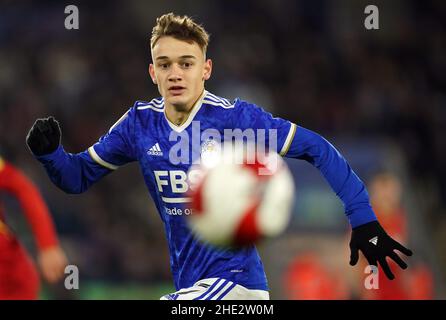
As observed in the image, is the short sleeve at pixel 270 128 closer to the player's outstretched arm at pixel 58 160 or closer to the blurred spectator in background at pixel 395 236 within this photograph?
the player's outstretched arm at pixel 58 160

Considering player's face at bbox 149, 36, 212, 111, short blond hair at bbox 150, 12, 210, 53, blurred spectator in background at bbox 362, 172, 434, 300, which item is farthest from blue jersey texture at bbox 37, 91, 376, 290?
blurred spectator in background at bbox 362, 172, 434, 300

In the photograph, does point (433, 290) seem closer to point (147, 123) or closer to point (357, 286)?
point (357, 286)

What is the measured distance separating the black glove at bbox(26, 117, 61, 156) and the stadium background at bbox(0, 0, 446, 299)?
5.26 m

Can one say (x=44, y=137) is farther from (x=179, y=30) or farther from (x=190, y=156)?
(x=179, y=30)

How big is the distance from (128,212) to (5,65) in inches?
128

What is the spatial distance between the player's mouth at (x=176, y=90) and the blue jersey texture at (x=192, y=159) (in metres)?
0.15

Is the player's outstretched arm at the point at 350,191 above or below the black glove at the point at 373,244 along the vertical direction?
above

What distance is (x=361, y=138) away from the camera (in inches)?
513

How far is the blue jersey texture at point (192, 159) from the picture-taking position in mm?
5504

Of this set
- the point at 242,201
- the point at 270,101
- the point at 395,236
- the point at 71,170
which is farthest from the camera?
the point at 270,101

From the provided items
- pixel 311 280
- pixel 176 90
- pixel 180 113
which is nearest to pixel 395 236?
pixel 311 280

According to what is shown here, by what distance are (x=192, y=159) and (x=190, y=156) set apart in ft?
0.08

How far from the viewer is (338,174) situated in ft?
18.2

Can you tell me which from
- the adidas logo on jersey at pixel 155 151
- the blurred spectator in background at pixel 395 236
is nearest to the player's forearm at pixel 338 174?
the adidas logo on jersey at pixel 155 151
